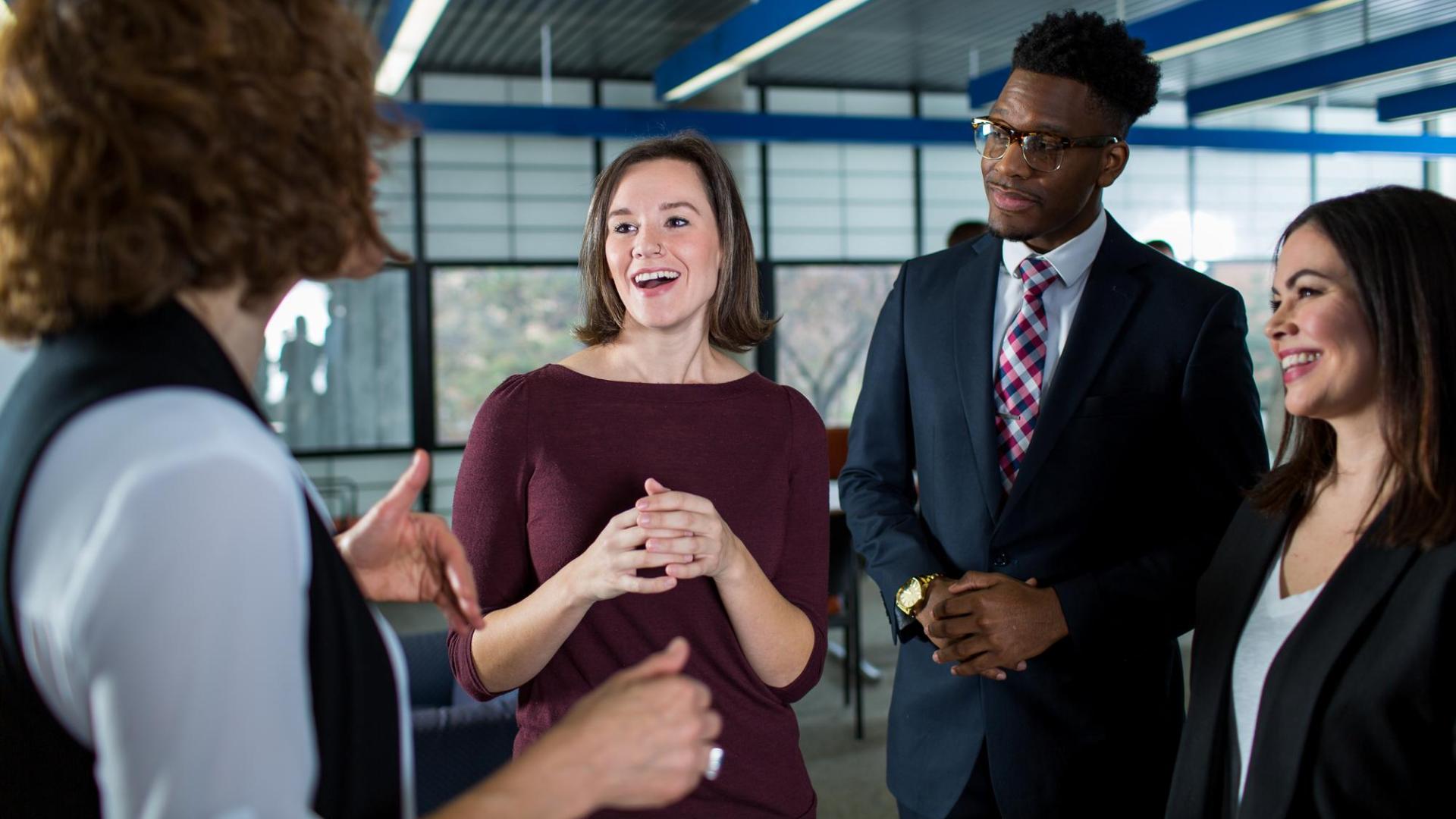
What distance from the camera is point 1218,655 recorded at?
1536 millimetres

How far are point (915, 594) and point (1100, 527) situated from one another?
1.10ft

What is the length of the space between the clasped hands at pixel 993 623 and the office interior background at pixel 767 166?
4.78 m

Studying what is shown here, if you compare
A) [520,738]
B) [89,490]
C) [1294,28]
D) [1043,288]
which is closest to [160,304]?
[89,490]

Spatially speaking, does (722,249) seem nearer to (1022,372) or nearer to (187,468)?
(1022,372)

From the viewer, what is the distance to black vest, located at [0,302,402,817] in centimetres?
73

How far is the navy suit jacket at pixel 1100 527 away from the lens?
181 cm

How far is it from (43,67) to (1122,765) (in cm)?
182

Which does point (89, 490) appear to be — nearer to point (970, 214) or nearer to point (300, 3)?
point (300, 3)

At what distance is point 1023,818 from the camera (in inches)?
71.7

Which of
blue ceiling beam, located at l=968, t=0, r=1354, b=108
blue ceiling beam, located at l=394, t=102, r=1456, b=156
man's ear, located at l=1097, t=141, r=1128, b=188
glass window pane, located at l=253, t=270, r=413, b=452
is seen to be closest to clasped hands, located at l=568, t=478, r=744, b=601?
man's ear, located at l=1097, t=141, r=1128, b=188

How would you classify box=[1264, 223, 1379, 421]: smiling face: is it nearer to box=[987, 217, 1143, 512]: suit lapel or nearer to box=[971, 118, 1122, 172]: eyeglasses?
box=[987, 217, 1143, 512]: suit lapel

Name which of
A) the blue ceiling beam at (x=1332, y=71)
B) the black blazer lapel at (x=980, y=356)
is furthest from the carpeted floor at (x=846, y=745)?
the blue ceiling beam at (x=1332, y=71)

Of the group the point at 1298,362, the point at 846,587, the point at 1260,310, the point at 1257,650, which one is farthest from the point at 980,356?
the point at 1260,310

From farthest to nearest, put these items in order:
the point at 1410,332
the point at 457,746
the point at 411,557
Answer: the point at 457,746 < the point at 1410,332 < the point at 411,557
